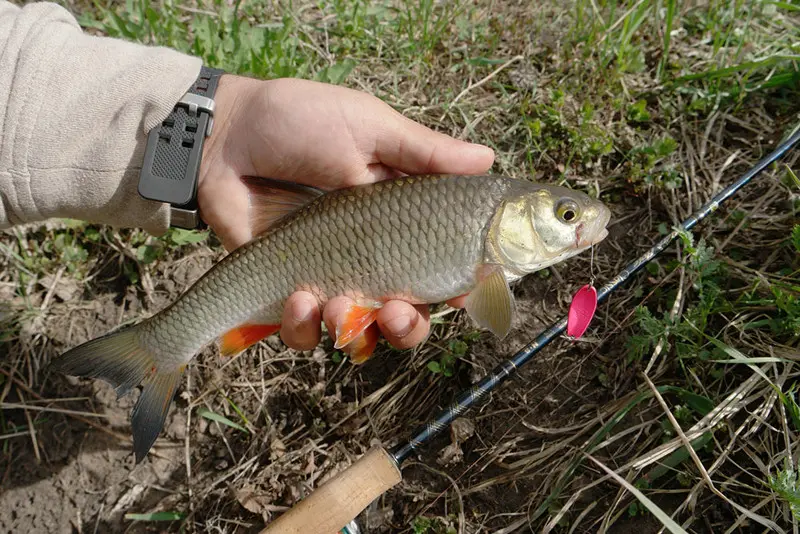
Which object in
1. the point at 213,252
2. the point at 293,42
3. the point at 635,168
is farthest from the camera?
the point at 293,42

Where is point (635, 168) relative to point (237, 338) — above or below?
above

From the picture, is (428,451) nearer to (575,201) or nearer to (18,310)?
(575,201)

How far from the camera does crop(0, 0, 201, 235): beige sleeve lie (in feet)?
8.95

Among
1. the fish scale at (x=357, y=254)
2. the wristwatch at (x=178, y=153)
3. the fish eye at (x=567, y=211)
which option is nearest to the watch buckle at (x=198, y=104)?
the wristwatch at (x=178, y=153)

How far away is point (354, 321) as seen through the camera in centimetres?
260

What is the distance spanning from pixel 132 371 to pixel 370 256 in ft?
4.15

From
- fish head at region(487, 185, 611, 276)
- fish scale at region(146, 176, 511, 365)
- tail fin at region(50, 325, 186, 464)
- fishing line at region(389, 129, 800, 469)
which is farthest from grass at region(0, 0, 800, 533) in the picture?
fish scale at region(146, 176, 511, 365)

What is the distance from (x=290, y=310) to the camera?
260cm

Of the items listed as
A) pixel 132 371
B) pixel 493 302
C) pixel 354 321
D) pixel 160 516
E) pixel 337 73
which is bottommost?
pixel 160 516

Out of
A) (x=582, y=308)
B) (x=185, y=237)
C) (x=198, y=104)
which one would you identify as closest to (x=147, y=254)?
(x=185, y=237)

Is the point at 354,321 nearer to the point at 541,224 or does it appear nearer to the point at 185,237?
the point at 541,224

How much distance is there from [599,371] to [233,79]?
241 centimetres

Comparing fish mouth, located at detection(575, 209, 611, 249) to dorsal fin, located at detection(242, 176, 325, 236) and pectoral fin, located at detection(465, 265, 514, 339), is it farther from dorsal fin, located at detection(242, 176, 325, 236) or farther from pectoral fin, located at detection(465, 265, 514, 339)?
dorsal fin, located at detection(242, 176, 325, 236)

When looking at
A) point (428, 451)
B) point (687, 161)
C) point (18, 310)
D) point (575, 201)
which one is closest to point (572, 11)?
point (687, 161)
